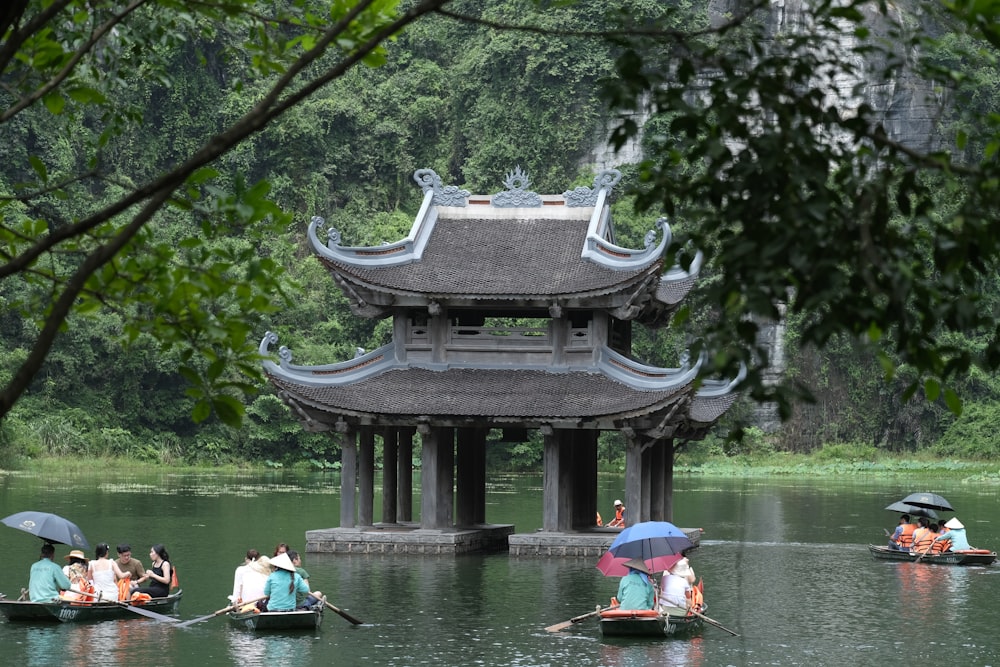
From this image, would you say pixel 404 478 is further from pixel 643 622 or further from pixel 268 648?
pixel 268 648

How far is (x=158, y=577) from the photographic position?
63.4ft

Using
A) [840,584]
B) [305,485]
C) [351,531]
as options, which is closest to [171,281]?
[840,584]

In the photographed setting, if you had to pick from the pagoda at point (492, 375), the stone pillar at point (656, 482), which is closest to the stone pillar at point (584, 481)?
the pagoda at point (492, 375)

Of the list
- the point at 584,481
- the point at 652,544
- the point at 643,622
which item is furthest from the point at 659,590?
the point at 584,481

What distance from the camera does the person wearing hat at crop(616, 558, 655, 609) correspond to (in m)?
17.8

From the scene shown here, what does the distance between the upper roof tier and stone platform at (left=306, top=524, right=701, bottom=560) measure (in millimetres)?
3897

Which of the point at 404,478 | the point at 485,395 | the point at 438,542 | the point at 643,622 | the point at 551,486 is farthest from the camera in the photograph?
the point at 404,478

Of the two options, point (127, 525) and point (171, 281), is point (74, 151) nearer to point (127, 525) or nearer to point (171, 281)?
point (127, 525)

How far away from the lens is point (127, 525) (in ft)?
111

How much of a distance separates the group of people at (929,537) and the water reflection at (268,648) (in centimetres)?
1329

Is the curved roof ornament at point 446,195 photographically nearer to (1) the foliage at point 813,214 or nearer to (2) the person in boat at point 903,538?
(2) the person in boat at point 903,538

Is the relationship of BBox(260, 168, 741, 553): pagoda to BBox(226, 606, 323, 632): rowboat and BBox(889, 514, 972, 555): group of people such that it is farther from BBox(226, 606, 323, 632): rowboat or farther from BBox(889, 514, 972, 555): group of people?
BBox(226, 606, 323, 632): rowboat

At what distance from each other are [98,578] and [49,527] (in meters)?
1.07

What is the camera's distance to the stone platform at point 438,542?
2677 centimetres
